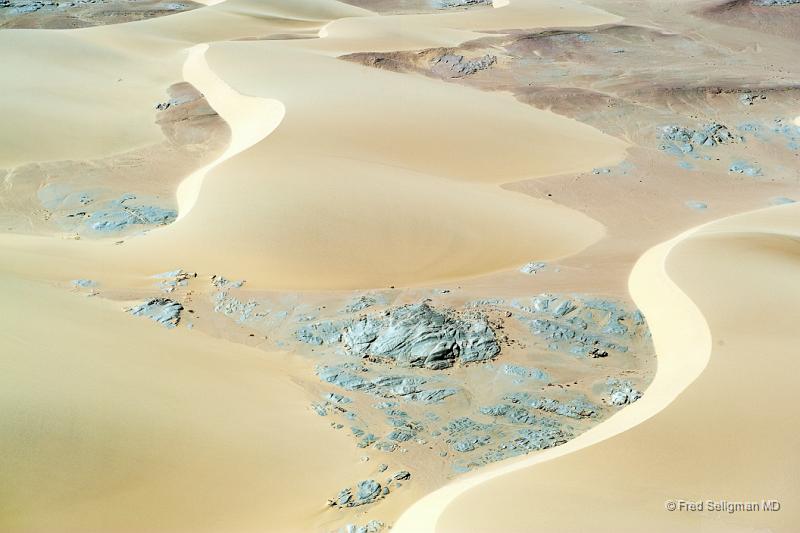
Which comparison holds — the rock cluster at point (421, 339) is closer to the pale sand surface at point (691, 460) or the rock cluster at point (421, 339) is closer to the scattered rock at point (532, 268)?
the pale sand surface at point (691, 460)

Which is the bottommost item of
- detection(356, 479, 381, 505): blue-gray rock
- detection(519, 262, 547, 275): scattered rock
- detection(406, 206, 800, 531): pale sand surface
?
detection(356, 479, 381, 505): blue-gray rock

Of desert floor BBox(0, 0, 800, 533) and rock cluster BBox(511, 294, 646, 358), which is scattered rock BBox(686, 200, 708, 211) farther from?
rock cluster BBox(511, 294, 646, 358)

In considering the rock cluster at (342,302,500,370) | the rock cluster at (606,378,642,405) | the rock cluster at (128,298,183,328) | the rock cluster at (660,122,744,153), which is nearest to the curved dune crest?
the rock cluster at (128,298,183,328)

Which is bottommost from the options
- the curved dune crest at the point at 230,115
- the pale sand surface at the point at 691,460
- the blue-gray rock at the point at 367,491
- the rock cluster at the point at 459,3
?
the blue-gray rock at the point at 367,491

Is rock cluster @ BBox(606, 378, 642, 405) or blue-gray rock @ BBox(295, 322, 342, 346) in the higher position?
blue-gray rock @ BBox(295, 322, 342, 346)

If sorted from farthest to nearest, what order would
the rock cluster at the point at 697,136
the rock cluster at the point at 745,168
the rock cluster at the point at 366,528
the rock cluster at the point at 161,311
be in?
the rock cluster at the point at 697,136 < the rock cluster at the point at 745,168 < the rock cluster at the point at 161,311 < the rock cluster at the point at 366,528

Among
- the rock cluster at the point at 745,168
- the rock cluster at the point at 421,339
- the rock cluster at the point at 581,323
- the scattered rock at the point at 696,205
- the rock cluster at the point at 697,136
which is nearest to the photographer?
the rock cluster at the point at 421,339

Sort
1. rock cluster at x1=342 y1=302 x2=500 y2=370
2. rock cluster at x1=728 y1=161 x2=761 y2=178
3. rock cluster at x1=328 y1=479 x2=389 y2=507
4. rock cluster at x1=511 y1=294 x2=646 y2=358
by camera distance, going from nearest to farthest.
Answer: rock cluster at x1=328 y1=479 x2=389 y2=507, rock cluster at x1=342 y1=302 x2=500 y2=370, rock cluster at x1=511 y1=294 x2=646 y2=358, rock cluster at x1=728 y1=161 x2=761 y2=178

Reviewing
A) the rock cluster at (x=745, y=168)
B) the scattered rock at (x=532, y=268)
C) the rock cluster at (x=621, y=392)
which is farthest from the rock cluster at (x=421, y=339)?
the rock cluster at (x=745, y=168)

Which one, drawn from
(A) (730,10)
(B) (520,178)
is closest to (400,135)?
(B) (520,178)
